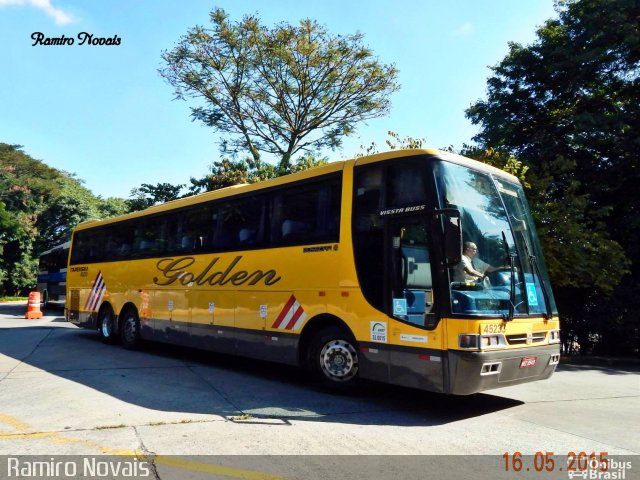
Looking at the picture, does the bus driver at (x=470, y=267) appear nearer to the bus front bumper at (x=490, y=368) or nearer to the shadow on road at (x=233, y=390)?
the bus front bumper at (x=490, y=368)

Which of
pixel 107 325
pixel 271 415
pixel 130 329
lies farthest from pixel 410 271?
pixel 107 325

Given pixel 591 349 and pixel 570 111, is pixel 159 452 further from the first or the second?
pixel 570 111

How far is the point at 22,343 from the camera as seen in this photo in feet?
41.5

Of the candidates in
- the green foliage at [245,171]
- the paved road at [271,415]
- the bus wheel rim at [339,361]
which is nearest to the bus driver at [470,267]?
the paved road at [271,415]

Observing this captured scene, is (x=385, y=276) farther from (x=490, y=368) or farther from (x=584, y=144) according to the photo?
(x=584, y=144)

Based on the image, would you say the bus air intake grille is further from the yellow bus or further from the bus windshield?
the bus windshield

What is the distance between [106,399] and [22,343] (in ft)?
24.3

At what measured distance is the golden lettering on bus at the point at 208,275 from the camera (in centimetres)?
880

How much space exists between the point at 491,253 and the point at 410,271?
1041 mm

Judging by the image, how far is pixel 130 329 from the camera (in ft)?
41.4

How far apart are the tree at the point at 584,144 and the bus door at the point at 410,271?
696cm

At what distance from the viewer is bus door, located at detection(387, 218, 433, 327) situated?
6336 millimetres

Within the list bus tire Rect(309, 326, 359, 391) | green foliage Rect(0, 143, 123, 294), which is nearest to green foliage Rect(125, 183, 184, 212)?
green foliage Rect(0, 143, 123, 294)

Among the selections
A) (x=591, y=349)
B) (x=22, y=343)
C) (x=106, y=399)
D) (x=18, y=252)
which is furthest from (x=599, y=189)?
(x=18, y=252)
